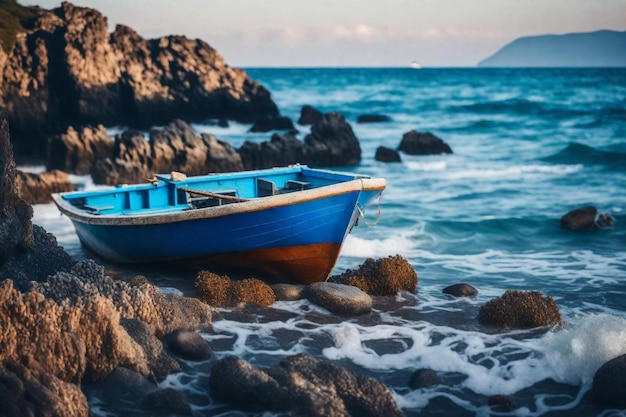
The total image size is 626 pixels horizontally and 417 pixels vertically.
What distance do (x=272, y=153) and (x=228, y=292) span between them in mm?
21185

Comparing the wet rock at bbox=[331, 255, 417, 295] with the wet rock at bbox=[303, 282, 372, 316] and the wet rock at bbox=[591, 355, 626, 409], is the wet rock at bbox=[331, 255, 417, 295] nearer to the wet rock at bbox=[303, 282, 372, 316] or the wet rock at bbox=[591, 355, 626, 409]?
the wet rock at bbox=[303, 282, 372, 316]

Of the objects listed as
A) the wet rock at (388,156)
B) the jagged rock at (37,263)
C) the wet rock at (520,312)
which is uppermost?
the jagged rock at (37,263)

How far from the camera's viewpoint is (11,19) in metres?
46.1

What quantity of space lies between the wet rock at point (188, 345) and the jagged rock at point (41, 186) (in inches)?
602

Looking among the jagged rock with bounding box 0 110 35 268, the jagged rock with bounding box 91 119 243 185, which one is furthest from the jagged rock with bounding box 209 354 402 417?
the jagged rock with bounding box 91 119 243 185

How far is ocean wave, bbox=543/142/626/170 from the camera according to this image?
36.0 meters

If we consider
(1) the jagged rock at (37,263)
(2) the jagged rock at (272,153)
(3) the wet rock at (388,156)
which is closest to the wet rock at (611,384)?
(1) the jagged rock at (37,263)

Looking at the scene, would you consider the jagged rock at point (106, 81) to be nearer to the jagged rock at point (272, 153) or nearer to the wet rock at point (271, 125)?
the wet rock at point (271, 125)

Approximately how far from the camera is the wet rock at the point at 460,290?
43.7 ft

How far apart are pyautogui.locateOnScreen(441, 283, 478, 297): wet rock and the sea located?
0.54 feet

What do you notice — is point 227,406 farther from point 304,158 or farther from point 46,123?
point 46,123

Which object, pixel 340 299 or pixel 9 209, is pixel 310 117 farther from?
pixel 9 209

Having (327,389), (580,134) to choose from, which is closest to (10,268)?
(327,389)

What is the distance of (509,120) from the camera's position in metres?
58.4
